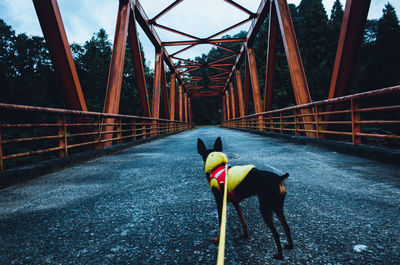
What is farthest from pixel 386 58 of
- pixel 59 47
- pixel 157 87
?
pixel 59 47

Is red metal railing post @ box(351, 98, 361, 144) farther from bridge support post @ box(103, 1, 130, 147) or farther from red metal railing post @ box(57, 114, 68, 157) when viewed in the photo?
bridge support post @ box(103, 1, 130, 147)

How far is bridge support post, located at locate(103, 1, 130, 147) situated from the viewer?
283 inches

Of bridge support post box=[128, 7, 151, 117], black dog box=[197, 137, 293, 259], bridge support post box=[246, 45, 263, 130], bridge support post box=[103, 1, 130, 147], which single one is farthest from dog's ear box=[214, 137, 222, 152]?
bridge support post box=[246, 45, 263, 130]

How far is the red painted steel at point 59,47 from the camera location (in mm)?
4735

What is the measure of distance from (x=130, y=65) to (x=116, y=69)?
3270cm

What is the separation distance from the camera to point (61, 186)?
3082 mm

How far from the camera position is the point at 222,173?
136cm

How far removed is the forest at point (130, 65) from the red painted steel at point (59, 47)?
21.6 m

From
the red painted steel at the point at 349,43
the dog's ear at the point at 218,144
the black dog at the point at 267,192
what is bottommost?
the black dog at the point at 267,192

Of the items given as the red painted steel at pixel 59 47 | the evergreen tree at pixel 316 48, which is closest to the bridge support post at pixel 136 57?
the red painted steel at pixel 59 47

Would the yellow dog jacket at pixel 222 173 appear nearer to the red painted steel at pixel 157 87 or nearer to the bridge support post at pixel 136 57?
the bridge support post at pixel 136 57

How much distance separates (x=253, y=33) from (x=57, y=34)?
14.3 meters

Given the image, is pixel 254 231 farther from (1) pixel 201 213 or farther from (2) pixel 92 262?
(2) pixel 92 262

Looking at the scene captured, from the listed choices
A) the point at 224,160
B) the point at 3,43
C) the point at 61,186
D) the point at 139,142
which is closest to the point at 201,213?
the point at 224,160
